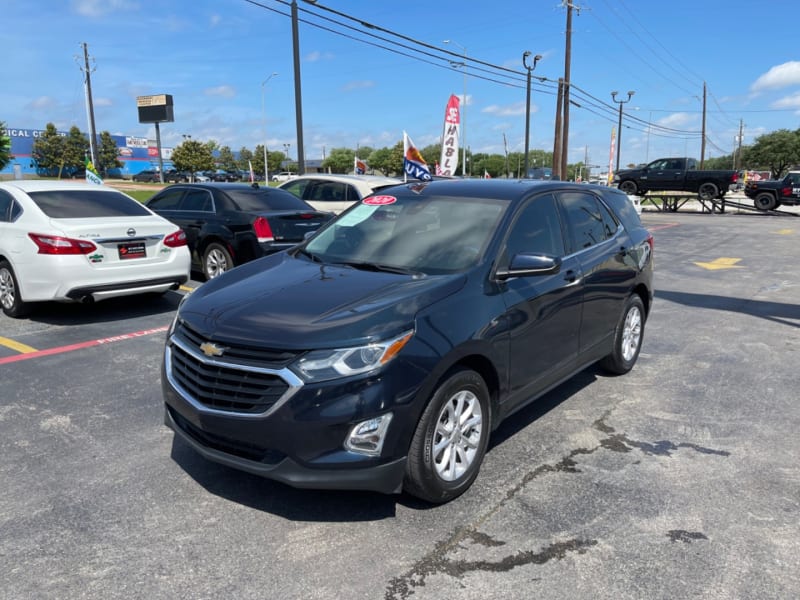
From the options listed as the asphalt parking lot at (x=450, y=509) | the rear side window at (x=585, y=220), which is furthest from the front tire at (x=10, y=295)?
the rear side window at (x=585, y=220)

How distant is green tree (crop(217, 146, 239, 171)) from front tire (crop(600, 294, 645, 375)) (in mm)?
116954

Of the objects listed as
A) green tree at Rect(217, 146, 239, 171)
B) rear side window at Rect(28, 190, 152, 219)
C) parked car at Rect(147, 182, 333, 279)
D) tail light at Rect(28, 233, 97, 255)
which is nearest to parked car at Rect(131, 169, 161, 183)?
green tree at Rect(217, 146, 239, 171)

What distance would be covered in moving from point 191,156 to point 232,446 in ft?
301

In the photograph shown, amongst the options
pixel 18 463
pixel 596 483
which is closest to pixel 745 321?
pixel 596 483

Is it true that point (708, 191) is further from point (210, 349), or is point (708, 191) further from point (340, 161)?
point (340, 161)

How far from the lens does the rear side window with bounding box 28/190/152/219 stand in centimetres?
Answer: 725

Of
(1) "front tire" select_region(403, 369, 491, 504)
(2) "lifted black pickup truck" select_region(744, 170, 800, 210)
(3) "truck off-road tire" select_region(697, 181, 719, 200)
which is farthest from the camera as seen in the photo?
(3) "truck off-road tire" select_region(697, 181, 719, 200)

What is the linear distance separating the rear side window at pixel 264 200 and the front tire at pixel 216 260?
710mm

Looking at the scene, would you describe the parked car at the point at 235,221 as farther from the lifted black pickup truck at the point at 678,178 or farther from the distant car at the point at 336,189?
the lifted black pickup truck at the point at 678,178

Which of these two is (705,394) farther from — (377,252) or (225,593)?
(225,593)

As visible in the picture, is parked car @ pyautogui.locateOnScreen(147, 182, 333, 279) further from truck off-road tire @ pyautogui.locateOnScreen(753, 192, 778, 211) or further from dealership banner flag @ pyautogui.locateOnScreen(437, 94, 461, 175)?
truck off-road tire @ pyautogui.locateOnScreen(753, 192, 778, 211)

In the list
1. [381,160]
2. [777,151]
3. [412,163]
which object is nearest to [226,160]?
[381,160]

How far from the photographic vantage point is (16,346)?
20.6 ft

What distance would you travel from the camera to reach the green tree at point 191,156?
A: 286 feet
